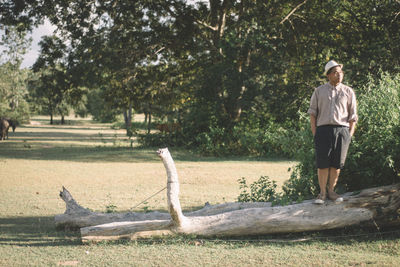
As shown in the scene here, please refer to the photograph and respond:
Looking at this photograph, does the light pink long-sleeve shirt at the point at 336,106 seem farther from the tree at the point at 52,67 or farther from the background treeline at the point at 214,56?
the tree at the point at 52,67

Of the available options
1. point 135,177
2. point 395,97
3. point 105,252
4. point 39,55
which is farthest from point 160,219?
point 39,55

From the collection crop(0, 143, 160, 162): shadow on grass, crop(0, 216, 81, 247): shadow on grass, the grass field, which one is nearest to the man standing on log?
the grass field

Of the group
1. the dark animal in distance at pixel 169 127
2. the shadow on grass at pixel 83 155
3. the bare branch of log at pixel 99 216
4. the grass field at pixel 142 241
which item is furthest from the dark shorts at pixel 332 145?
the dark animal in distance at pixel 169 127

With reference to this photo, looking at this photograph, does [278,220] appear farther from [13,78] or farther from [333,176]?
[13,78]

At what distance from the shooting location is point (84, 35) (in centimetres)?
1739

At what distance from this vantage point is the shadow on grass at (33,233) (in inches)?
227

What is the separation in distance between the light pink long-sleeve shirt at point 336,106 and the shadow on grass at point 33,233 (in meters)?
4.11

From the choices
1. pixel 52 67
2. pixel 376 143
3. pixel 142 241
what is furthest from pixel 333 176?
pixel 52 67

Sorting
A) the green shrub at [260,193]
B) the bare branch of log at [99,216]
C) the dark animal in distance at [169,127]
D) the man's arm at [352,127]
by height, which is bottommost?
the bare branch of log at [99,216]

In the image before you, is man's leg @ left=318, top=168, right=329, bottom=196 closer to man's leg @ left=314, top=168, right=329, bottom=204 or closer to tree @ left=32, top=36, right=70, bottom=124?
man's leg @ left=314, top=168, right=329, bottom=204

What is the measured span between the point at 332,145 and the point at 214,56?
15.6 m

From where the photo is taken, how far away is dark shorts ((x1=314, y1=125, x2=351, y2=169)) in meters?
5.58

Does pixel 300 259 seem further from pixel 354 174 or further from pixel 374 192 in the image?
pixel 354 174

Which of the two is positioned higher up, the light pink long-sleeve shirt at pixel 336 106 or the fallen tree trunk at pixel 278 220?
the light pink long-sleeve shirt at pixel 336 106
